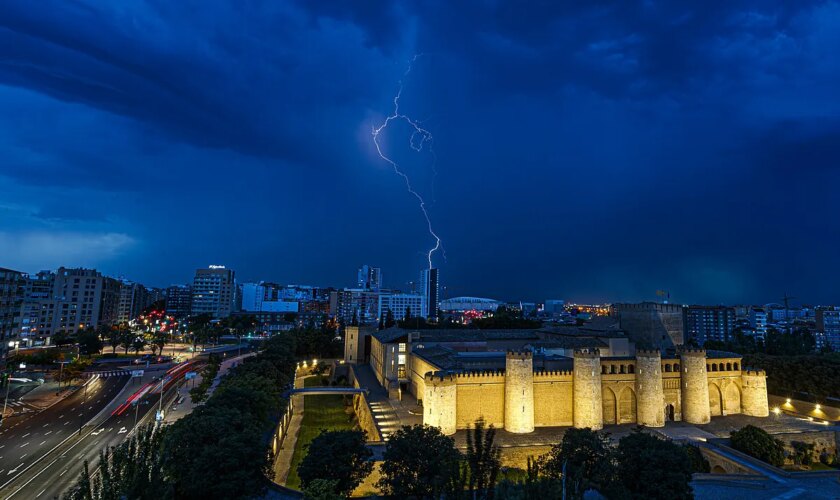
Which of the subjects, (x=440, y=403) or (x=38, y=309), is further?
(x=38, y=309)

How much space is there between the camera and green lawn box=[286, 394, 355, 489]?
136 ft

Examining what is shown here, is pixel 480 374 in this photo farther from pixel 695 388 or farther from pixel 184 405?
pixel 184 405

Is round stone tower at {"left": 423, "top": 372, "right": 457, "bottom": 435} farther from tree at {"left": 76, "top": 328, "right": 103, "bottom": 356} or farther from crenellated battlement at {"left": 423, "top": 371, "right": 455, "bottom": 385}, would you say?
tree at {"left": 76, "top": 328, "right": 103, "bottom": 356}

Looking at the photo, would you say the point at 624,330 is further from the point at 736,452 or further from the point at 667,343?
the point at 736,452

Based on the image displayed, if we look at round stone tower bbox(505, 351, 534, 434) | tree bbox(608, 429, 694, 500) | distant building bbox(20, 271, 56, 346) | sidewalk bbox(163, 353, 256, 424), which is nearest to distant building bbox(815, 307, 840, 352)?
round stone tower bbox(505, 351, 534, 434)

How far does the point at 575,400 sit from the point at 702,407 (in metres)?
11.9

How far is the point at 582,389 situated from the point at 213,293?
145714 mm

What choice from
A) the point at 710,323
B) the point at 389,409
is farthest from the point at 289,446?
the point at 710,323

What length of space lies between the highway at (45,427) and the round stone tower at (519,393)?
114 ft

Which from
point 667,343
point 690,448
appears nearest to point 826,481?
point 690,448

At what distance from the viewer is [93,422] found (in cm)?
4441

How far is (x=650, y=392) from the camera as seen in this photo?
3931 centimetres

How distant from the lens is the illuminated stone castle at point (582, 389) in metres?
37.0

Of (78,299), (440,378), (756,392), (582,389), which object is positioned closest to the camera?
(440,378)
